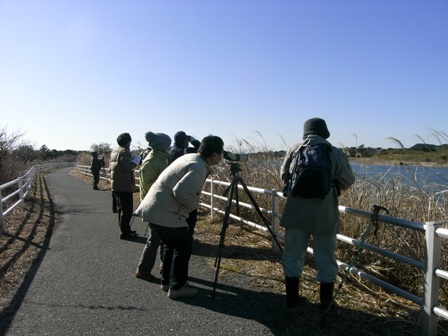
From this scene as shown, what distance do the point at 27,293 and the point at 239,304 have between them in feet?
7.73

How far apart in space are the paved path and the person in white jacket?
342 millimetres

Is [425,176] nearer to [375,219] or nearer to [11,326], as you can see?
[375,219]

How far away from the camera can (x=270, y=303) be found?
12.0 ft

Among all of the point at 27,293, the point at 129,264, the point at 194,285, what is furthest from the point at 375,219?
the point at 27,293

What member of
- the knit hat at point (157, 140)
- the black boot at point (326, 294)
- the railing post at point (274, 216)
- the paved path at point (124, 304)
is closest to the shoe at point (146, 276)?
the paved path at point (124, 304)

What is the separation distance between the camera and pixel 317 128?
3424mm

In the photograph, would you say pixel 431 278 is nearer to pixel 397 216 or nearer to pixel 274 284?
pixel 274 284

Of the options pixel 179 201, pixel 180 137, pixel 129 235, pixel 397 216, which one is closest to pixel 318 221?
pixel 179 201

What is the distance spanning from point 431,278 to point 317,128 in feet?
5.26

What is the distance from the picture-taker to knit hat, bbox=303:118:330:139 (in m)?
3.42

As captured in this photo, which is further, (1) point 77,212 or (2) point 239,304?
(1) point 77,212

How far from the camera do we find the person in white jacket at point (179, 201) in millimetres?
3479

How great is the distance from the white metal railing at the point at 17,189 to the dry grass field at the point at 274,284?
52 cm

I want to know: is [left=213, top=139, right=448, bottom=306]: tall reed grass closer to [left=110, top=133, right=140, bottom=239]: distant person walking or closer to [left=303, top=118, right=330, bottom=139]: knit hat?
[left=303, top=118, right=330, bottom=139]: knit hat
